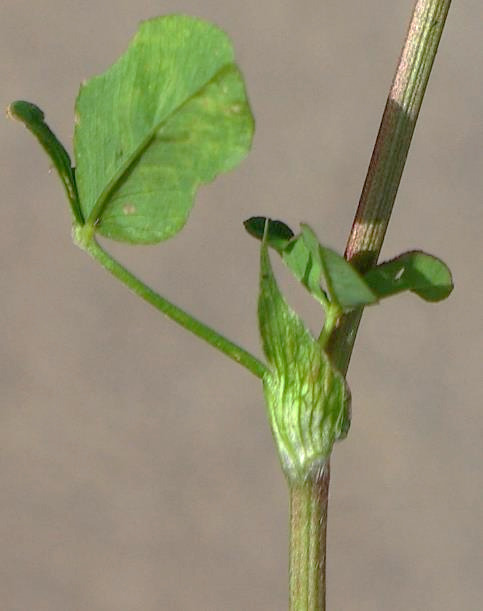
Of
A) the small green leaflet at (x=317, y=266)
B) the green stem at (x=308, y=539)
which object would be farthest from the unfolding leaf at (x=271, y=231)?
the green stem at (x=308, y=539)

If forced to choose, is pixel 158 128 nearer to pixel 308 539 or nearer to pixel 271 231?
pixel 271 231

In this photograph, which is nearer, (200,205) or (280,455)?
(280,455)

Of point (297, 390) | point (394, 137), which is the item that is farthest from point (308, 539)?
point (394, 137)

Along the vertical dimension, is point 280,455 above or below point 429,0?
below

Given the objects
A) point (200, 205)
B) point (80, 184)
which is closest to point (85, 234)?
point (80, 184)

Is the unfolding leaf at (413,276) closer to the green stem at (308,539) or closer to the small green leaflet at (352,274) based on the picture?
the small green leaflet at (352,274)

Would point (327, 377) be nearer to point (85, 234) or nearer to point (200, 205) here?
point (85, 234)
